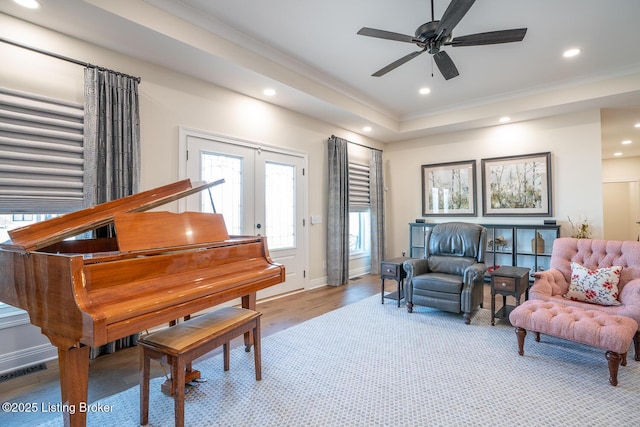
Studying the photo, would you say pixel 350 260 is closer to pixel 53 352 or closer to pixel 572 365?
pixel 572 365

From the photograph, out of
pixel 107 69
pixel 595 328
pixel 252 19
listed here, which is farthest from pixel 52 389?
pixel 595 328

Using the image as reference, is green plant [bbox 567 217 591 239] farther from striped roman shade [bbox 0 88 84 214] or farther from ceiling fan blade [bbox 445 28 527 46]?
striped roman shade [bbox 0 88 84 214]

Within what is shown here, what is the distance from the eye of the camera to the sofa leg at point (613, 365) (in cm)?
216

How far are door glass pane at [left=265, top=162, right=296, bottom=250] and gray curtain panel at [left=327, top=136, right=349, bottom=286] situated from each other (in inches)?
28.7

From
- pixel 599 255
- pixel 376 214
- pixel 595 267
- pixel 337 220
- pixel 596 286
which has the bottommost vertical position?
pixel 596 286

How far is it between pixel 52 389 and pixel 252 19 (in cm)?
348

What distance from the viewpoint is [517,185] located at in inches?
213

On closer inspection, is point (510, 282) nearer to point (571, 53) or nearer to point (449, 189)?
point (571, 53)

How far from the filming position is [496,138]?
563cm

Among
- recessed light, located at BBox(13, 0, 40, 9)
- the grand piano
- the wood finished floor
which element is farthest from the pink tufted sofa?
recessed light, located at BBox(13, 0, 40, 9)

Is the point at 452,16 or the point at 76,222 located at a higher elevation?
the point at 452,16

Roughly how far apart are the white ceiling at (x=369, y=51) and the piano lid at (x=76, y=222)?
1.61m

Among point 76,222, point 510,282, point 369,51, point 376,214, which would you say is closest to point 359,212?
point 376,214

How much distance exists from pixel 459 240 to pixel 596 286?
54.2 inches
